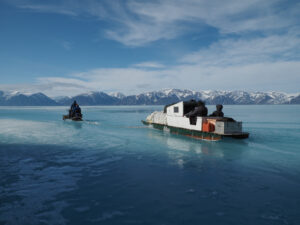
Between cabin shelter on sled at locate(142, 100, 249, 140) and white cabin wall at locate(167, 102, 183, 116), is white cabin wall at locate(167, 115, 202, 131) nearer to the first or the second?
cabin shelter on sled at locate(142, 100, 249, 140)

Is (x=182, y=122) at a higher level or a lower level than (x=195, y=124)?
higher

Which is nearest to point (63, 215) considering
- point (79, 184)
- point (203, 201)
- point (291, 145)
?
point (79, 184)

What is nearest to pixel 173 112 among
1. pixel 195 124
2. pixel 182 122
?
pixel 182 122

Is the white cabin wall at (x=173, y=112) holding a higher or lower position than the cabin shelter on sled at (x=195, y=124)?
higher

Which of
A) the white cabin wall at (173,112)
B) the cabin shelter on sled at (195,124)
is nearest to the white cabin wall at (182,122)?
the cabin shelter on sled at (195,124)

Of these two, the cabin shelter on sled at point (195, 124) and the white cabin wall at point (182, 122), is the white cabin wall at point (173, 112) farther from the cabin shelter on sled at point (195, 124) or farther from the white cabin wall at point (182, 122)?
the white cabin wall at point (182, 122)

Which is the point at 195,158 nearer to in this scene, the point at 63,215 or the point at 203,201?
the point at 203,201

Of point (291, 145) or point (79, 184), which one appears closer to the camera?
point (79, 184)

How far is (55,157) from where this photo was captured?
21.5 metres

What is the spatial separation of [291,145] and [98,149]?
982 inches

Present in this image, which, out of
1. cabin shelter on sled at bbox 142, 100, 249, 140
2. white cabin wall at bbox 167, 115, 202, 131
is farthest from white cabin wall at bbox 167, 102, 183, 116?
white cabin wall at bbox 167, 115, 202, 131

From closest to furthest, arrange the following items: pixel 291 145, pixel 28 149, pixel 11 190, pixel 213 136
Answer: pixel 11 190 < pixel 28 149 < pixel 291 145 < pixel 213 136

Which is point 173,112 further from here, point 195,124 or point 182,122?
point 195,124

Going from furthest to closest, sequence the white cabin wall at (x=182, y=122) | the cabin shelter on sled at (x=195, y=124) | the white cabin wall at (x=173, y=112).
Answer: the white cabin wall at (x=173, y=112)
the white cabin wall at (x=182, y=122)
the cabin shelter on sled at (x=195, y=124)
